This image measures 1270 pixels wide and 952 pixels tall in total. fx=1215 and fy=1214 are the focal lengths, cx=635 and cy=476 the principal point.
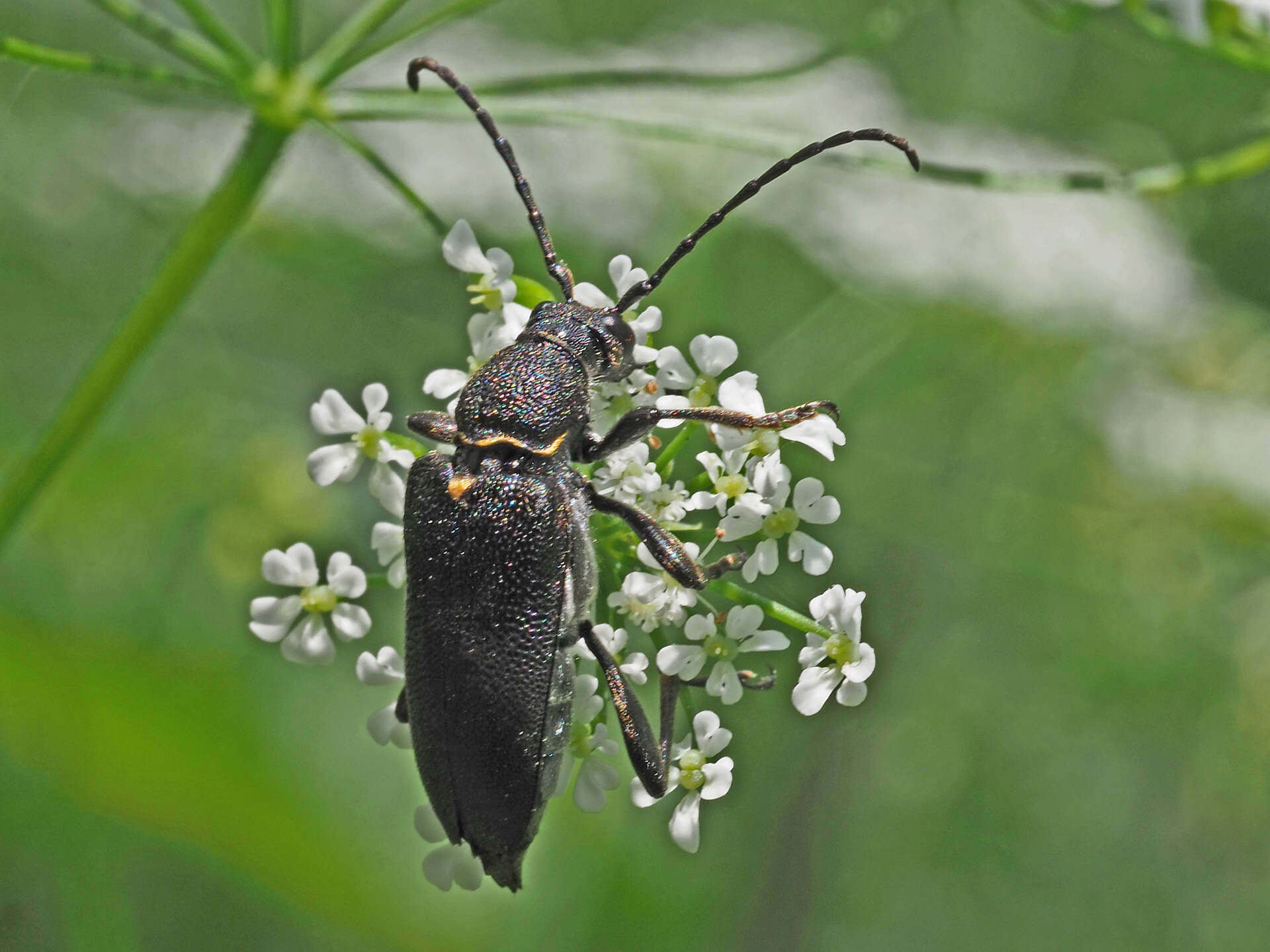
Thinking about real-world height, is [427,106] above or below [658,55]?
below

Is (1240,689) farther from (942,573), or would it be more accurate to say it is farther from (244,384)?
(244,384)

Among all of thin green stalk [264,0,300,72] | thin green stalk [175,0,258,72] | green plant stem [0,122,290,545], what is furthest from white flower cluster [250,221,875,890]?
thin green stalk [175,0,258,72]

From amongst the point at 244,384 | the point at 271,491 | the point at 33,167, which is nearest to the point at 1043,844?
the point at 271,491

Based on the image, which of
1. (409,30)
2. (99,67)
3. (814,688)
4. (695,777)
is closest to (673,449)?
(814,688)

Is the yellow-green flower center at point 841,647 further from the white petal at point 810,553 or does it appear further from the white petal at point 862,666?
the white petal at point 810,553

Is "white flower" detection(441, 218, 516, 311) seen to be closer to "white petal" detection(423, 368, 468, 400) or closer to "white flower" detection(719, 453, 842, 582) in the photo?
"white petal" detection(423, 368, 468, 400)

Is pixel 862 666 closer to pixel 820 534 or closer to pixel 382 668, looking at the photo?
pixel 382 668
